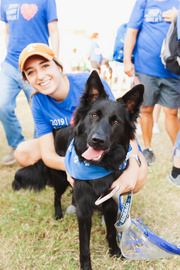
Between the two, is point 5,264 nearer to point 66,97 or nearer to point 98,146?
point 98,146

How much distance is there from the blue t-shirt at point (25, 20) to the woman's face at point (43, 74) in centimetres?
114

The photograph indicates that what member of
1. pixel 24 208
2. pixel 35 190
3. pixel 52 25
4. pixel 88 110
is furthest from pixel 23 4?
pixel 24 208

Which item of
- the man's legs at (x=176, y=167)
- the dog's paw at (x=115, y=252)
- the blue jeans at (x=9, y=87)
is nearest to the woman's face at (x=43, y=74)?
the blue jeans at (x=9, y=87)

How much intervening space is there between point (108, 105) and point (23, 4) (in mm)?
2050

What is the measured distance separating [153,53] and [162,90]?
55 cm

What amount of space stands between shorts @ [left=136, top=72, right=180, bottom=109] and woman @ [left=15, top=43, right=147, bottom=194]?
4.49 feet

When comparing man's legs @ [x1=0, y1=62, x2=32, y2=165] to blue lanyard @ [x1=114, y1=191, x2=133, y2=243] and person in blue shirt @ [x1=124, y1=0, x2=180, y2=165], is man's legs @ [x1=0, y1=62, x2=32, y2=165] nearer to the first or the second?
person in blue shirt @ [x1=124, y1=0, x2=180, y2=165]

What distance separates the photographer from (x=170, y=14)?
9.53 ft

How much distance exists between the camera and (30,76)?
1.98 m

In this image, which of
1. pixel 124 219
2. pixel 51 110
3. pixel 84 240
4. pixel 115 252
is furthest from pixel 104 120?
pixel 115 252

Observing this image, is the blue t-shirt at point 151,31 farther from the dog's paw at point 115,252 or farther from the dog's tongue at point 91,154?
the dog's paw at point 115,252

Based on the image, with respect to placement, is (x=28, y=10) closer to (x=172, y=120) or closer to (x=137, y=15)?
(x=137, y=15)

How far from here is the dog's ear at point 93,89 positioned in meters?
1.60

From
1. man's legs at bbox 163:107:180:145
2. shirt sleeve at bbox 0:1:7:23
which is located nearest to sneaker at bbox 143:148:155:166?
man's legs at bbox 163:107:180:145
